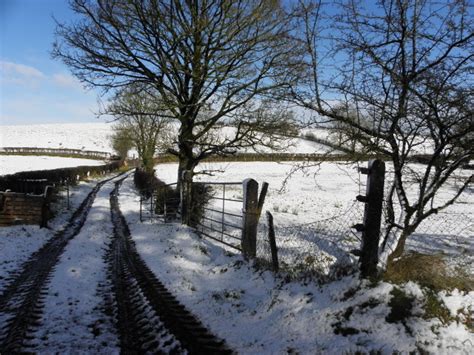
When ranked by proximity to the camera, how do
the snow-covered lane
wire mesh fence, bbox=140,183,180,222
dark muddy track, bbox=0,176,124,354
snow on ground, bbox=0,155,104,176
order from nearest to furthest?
1. the snow-covered lane
2. dark muddy track, bbox=0,176,124,354
3. wire mesh fence, bbox=140,183,180,222
4. snow on ground, bbox=0,155,104,176

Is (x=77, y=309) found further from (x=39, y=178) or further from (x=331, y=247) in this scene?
(x=39, y=178)

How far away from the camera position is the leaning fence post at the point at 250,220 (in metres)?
7.58

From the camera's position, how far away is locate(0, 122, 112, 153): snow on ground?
87.8m

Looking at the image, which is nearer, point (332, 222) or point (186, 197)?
point (186, 197)

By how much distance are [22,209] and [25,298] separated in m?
7.47

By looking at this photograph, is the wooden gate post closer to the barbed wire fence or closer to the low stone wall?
the barbed wire fence

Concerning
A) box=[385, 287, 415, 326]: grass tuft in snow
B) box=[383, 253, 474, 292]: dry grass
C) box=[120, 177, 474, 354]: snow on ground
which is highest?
box=[383, 253, 474, 292]: dry grass

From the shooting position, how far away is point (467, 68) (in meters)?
4.68

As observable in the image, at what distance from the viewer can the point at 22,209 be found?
12008 mm

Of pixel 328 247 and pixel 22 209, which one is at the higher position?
pixel 22 209

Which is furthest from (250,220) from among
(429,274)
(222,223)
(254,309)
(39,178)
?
(39,178)

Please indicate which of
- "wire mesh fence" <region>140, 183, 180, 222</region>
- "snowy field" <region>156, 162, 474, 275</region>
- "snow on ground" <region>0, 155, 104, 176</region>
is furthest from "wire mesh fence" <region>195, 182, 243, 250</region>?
"snow on ground" <region>0, 155, 104, 176</region>

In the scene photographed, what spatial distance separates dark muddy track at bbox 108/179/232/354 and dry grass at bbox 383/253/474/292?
6.75ft

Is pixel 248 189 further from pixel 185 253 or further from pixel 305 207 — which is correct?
pixel 305 207
